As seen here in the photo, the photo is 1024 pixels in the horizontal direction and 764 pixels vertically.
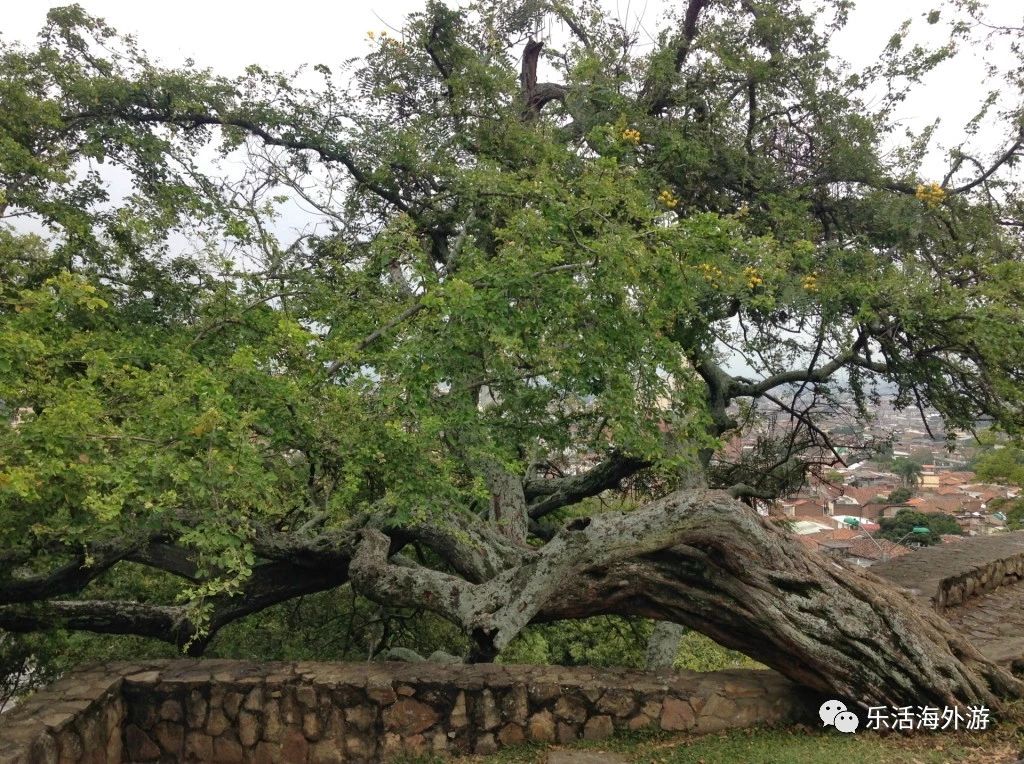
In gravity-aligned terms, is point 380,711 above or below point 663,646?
above

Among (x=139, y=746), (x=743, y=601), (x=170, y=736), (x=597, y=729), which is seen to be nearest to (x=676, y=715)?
(x=597, y=729)

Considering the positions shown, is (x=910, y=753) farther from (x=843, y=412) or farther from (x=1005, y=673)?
(x=843, y=412)

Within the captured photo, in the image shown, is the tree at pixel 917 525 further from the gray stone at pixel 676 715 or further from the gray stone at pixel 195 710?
the gray stone at pixel 195 710

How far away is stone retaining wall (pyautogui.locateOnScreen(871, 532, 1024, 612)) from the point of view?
291 inches

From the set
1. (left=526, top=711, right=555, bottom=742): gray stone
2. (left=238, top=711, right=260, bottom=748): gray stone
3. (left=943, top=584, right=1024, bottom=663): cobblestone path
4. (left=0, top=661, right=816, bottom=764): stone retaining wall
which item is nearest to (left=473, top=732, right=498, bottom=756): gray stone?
(left=0, top=661, right=816, bottom=764): stone retaining wall

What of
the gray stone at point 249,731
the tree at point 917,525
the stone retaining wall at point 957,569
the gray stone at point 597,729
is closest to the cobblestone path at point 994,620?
the stone retaining wall at point 957,569

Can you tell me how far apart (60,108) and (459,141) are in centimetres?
423

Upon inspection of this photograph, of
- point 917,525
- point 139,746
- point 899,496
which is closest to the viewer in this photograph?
point 139,746

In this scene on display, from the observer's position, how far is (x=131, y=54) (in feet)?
26.7

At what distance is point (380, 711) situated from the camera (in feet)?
15.3

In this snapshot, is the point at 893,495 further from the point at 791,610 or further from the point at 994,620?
the point at 791,610

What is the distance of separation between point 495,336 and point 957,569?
21.0ft

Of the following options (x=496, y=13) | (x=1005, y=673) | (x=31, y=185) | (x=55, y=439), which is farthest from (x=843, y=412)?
(x=31, y=185)

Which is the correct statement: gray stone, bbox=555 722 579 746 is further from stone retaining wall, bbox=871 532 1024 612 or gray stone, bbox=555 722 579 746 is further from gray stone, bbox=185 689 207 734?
stone retaining wall, bbox=871 532 1024 612
